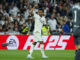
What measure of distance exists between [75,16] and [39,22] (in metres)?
6.60

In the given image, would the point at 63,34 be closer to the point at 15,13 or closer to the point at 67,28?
the point at 67,28

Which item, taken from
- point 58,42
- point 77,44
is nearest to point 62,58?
point 58,42

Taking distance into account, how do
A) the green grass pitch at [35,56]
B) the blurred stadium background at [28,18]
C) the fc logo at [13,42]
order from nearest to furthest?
the green grass pitch at [35,56], the fc logo at [13,42], the blurred stadium background at [28,18]

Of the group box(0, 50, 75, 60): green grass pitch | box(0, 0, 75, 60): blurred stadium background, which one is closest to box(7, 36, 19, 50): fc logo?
box(0, 0, 75, 60): blurred stadium background

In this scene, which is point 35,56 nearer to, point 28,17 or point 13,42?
point 13,42

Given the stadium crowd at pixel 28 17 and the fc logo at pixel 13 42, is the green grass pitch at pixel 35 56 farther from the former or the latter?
the fc logo at pixel 13 42

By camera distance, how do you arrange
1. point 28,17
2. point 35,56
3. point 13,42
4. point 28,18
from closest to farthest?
1. point 35,56
2. point 13,42
3. point 28,18
4. point 28,17

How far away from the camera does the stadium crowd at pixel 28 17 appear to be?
2000 centimetres

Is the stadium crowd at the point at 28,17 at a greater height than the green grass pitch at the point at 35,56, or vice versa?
the stadium crowd at the point at 28,17

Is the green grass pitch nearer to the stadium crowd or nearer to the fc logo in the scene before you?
the stadium crowd

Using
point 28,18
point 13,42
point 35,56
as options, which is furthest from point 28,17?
point 35,56

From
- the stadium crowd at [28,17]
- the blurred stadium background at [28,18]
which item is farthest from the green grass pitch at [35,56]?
the stadium crowd at [28,17]

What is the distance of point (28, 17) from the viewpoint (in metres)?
21.0

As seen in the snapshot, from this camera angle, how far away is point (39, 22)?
1445cm
